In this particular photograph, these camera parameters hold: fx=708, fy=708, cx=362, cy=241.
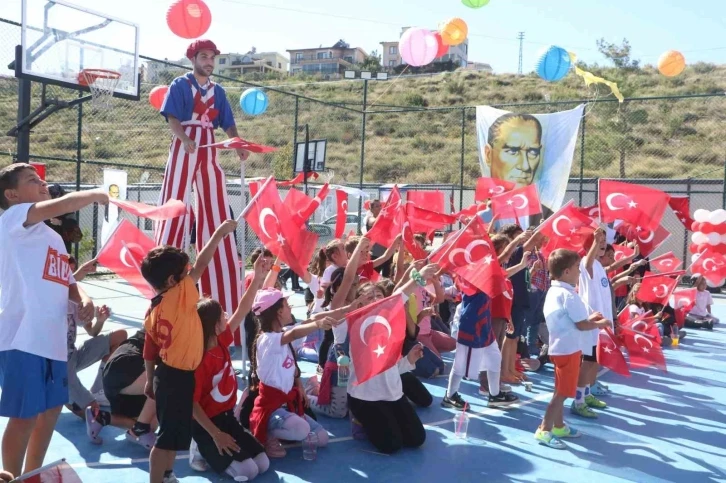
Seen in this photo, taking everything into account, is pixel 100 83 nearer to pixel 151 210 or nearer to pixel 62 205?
pixel 151 210

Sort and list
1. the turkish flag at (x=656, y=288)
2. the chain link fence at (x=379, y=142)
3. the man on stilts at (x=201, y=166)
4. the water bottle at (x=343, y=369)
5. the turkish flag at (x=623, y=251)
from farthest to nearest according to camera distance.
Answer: the chain link fence at (x=379, y=142) < the turkish flag at (x=656, y=288) < the turkish flag at (x=623, y=251) < the man on stilts at (x=201, y=166) < the water bottle at (x=343, y=369)

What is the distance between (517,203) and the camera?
802 cm

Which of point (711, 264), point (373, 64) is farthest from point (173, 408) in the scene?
point (373, 64)

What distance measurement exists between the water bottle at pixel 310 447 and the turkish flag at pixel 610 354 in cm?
257

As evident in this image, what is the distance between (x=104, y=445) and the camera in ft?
15.7

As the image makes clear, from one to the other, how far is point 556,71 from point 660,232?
7.74 metres

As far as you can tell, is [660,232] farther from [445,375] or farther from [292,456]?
[292,456]

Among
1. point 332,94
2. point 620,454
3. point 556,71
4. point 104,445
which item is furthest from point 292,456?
point 332,94

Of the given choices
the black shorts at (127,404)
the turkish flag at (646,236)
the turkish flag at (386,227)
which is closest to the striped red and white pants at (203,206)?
the turkish flag at (386,227)

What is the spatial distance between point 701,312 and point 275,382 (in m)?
8.25

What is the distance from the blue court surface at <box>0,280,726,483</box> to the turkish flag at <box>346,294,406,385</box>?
66 cm

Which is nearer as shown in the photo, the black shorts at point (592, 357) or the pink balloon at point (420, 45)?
the black shorts at point (592, 357)

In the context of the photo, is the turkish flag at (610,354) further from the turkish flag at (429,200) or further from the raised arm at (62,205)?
the raised arm at (62,205)

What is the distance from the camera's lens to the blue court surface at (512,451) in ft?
14.6
